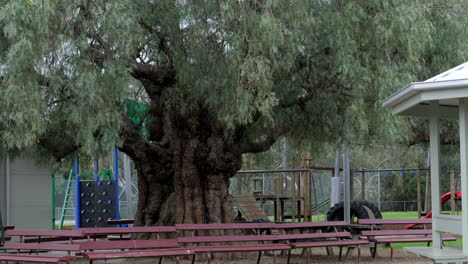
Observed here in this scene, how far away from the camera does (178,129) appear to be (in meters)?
15.2

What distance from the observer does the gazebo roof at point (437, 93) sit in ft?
29.5

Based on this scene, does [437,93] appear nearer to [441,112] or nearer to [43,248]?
[441,112]

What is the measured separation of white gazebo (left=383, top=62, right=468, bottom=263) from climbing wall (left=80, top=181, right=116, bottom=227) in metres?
14.5

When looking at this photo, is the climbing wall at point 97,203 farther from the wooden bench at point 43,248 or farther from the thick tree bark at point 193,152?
the wooden bench at point 43,248

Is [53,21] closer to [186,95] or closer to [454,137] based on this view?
[186,95]

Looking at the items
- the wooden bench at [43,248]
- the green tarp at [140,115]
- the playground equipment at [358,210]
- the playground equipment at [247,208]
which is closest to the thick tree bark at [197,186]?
the green tarp at [140,115]

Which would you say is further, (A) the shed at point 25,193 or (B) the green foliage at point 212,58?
(A) the shed at point 25,193

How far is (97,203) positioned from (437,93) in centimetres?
1635

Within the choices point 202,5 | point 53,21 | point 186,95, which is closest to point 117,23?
point 53,21

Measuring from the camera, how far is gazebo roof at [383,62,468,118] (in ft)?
29.5

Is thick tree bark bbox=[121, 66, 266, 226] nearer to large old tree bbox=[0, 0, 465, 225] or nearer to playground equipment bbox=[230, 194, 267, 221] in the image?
large old tree bbox=[0, 0, 465, 225]

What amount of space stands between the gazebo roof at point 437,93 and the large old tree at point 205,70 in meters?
2.37

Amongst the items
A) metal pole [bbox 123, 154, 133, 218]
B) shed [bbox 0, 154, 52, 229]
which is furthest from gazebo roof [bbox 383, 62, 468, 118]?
metal pole [bbox 123, 154, 133, 218]

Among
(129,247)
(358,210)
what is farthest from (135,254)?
(358,210)
